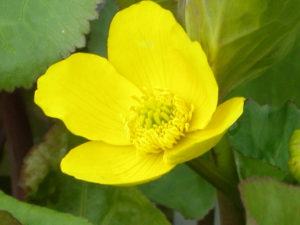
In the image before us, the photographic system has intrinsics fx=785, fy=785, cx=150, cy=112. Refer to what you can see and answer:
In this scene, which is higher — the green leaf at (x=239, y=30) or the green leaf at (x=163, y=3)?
the green leaf at (x=239, y=30)

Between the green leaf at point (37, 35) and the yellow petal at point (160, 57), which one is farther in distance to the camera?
the green leaf at point (37, 35)

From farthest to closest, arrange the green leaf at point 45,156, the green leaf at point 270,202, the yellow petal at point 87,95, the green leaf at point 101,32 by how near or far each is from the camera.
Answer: the green leaf at point 101,32 < the green leaf at point 45,156 < the yellow petal at point 87,95 < the green leaf at point 270,202

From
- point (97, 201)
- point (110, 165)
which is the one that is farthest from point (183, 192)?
point (110, 165)

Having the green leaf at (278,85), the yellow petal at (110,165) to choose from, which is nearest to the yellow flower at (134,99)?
the yellow petal at (110,165)

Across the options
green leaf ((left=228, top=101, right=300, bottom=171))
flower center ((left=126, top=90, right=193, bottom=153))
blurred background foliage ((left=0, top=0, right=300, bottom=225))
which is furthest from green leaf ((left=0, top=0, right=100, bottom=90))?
green leaf ((left=228, top=101, right=300, bottom=171))

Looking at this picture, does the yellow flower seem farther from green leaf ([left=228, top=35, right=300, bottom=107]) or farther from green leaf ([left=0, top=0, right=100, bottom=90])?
green leaf ([left=228, top=35, right=300, bottom=107])

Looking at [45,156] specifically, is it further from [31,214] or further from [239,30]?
[239,30]

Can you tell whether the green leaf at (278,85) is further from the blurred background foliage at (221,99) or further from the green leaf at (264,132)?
the green leaf at (264,132)

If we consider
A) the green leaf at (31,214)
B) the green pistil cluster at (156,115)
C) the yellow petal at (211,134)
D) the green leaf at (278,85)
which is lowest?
the green leaf at (278,85)

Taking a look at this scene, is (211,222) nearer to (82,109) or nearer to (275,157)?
(275,157)

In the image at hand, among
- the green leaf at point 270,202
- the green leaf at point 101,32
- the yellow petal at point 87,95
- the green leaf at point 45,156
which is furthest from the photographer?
the green leaf at point 101,32
